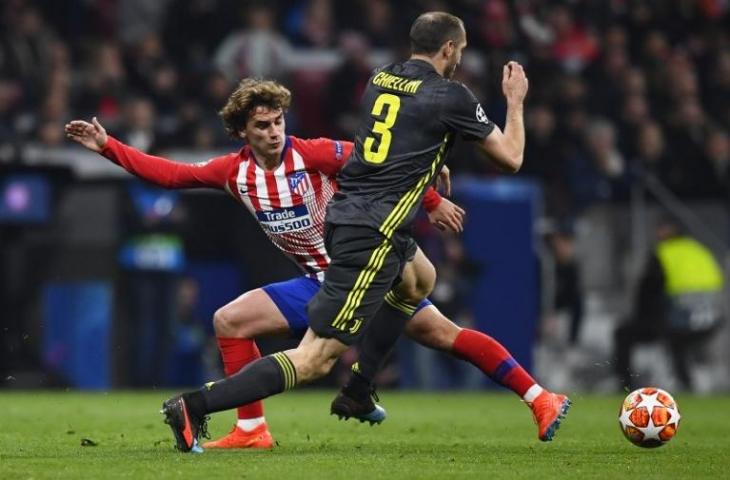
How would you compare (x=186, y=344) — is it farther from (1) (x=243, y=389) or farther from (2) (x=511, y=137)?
(2) (x=511, y=137)

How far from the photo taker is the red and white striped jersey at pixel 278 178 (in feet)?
25.0

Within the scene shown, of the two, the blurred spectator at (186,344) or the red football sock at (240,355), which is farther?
the blurred spectator at (186,344)

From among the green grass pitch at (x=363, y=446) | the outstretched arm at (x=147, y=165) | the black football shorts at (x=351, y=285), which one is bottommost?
the green grass pitch at (x=363, y=446)

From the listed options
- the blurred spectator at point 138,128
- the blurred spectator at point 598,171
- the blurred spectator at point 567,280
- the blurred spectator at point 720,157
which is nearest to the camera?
the blurred spectator at point 138,128

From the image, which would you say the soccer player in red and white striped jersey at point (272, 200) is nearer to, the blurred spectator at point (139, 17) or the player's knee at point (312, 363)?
the player's knee at point (312, 363)

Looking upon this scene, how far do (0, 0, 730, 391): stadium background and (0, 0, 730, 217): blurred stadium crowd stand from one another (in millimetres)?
29

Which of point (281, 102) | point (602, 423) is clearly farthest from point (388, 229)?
point (602, 423)

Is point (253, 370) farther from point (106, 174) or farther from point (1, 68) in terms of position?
point (1, 68)

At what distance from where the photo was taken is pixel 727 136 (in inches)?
704

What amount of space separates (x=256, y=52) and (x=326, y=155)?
937 centimetres

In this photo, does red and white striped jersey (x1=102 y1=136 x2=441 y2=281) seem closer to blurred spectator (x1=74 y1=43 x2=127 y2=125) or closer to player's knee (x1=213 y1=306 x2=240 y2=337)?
player's knee (x1=213 y1=306 x2=240 y2=337)

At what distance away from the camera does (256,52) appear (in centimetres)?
1686

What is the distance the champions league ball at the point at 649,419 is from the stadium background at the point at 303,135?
724 cm

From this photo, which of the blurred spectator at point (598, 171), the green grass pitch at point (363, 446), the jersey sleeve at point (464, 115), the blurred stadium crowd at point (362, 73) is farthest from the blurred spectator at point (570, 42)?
the jersey sleeve at point (464, 115)
